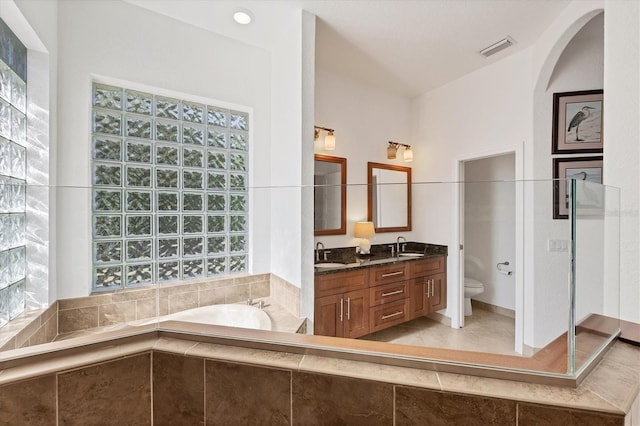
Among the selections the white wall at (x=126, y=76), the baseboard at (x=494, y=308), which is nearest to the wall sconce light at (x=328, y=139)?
the white wall at (x=126, y=76)

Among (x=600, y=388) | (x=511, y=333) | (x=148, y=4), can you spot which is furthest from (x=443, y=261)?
→ (x=148, y=4)

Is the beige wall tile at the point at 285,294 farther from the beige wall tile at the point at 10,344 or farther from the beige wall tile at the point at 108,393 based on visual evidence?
the beige wall tile at the point at 10,344

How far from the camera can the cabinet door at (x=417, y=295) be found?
1709mm

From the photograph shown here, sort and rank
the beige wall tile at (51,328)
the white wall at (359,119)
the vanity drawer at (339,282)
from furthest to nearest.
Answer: the white wall at (359,119)
the vanity drawer at (339,282)
the beige wall tile at (51,328)

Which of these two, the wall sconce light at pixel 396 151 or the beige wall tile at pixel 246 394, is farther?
the wall sconce light at pixel 396 151

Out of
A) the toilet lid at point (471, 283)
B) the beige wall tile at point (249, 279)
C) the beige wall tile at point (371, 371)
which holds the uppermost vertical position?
the toilet lid at point (471, 283)

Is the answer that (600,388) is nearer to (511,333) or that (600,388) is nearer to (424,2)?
(511,333)

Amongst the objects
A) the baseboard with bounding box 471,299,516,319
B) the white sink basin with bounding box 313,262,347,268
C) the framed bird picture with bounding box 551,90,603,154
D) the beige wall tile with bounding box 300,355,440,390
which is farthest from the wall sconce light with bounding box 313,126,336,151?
the beige wall tile with bounding box 300,355,440,390

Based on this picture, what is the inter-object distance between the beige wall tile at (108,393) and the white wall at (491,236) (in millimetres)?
1506

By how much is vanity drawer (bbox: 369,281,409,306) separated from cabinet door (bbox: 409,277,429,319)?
5 centimetres

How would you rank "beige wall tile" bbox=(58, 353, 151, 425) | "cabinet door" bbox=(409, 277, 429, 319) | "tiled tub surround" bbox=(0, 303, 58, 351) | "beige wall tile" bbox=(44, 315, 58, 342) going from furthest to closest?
"cabinet door" bbox=(409, 277, 429, 319)
"beige wall tile" bbox=(44, 315, 58, 342)
"tiled tub surround" bbox=(0, 303, 58, 351)
"beige wall tile" bbox=(58, 353, 151, 425)

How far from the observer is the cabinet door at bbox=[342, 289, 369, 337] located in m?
1.77

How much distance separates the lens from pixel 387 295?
1782 millimetres

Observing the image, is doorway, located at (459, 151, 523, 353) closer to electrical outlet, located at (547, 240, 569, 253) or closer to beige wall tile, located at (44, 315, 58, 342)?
electrical outlet, located at (547, 240, 569, 253)
